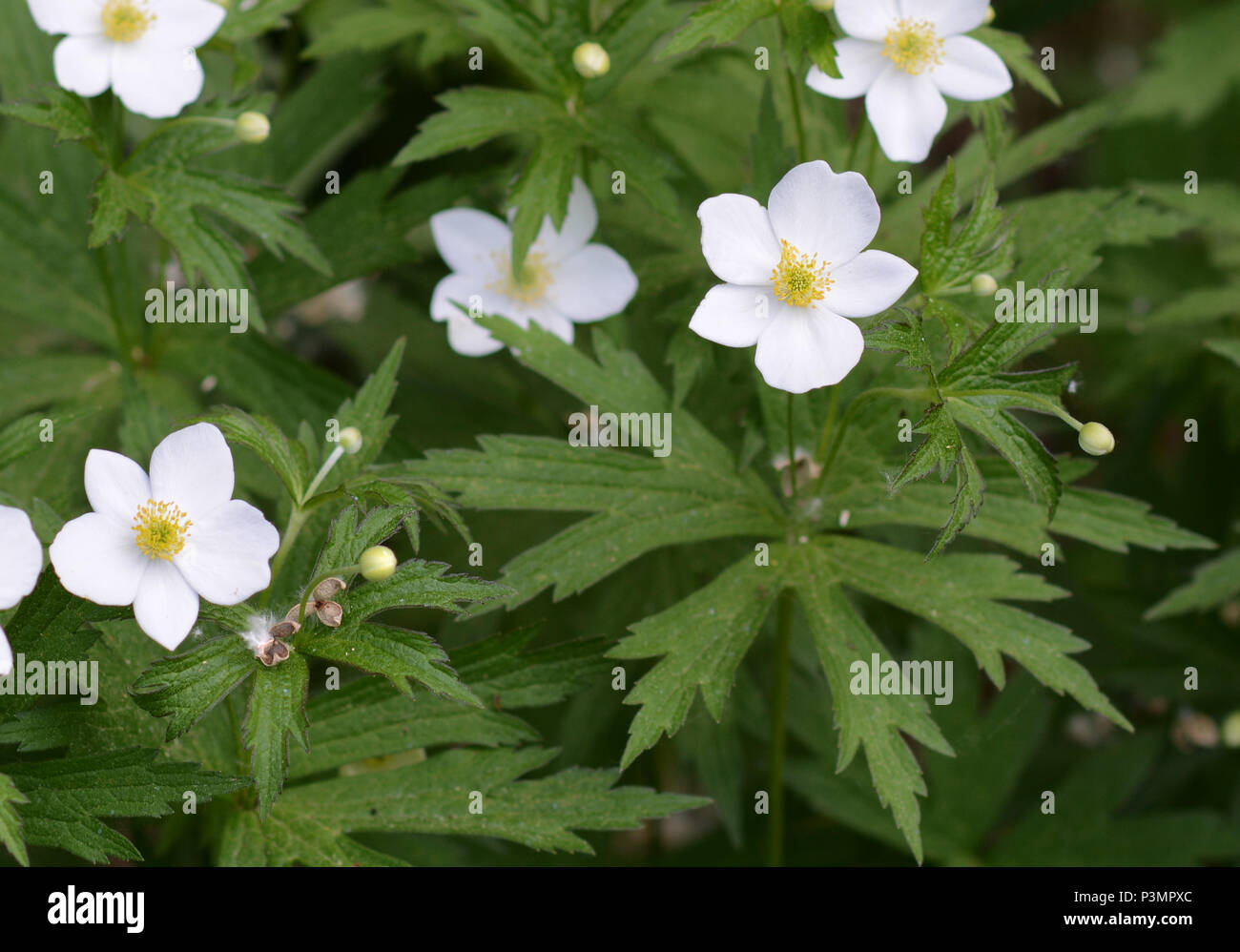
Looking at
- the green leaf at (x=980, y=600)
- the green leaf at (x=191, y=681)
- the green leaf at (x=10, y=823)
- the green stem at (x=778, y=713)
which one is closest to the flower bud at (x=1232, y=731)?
the green leaf at (x=980, y=600)

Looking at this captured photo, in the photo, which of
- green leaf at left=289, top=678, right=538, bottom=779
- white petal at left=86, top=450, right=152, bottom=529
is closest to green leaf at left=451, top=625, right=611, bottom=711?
green leaf at left=289, top=678, right=538, bottom=779

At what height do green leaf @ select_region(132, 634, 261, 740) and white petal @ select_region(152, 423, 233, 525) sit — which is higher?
white petal @ select_region(152, 423, 233, 525)

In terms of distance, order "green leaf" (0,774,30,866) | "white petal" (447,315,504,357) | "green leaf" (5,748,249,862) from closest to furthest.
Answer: "green leaf" (0,774,30,866) → "green leaf" (5,748,249,862) → "white petal" (447,315,504,357)

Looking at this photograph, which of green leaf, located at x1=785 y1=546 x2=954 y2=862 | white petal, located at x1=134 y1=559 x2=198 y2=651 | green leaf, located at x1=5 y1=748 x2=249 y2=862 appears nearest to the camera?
white petal, located at x1=134 y1=559 x2=198 y2=651

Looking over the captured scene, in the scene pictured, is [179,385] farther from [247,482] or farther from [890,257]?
[890,257]

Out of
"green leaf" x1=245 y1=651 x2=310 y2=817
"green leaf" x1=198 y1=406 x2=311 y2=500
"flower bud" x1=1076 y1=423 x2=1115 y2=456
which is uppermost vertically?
"green leaf" x1=198 y1=406 x2=311 y2=500

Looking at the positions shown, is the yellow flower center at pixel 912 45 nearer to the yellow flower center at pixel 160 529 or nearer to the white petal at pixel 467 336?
the white petal at pixel 467 336

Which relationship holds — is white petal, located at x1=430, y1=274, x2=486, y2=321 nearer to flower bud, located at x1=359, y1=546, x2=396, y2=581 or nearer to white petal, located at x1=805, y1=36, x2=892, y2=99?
white petal, located at x1=805, y1=36, x2=892, y2=99
